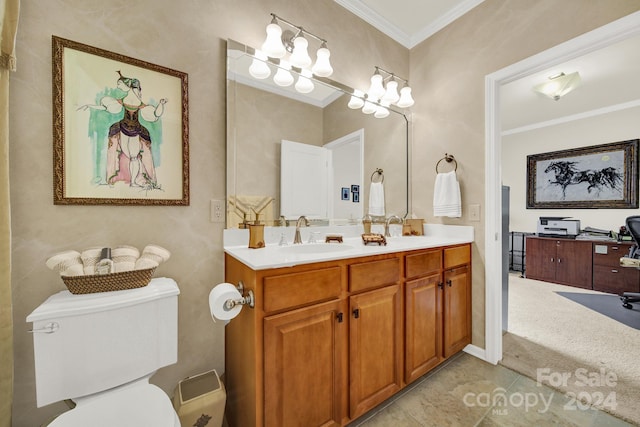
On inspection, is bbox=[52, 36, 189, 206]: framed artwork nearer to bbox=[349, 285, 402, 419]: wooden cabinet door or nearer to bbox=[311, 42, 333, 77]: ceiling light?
bbox=[311, 42, 333, 77]: ceiling light

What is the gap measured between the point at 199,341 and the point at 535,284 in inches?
183

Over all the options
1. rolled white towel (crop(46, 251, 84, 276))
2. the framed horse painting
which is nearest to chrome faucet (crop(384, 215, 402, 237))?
rolled white towel (crop(46, 251, 84, 276))

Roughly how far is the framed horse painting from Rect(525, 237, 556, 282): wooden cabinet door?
701 mm

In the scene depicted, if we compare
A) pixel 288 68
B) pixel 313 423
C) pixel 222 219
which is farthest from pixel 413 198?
pixel 313 423

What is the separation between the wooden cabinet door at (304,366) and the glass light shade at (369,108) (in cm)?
155

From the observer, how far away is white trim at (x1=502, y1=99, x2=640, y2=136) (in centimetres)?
350

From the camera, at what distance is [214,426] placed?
1.12m

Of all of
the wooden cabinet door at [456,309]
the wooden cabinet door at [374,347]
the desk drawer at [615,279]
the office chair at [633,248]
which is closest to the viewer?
the wooden cabinet door at [374,347]

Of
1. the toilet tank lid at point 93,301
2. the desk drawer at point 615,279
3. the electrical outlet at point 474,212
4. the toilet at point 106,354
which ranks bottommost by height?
the desk drawer at point 615,279

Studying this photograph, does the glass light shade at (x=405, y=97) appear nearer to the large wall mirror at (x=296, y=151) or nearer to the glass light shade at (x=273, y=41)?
the large wall mirror at (x=296, y=151)

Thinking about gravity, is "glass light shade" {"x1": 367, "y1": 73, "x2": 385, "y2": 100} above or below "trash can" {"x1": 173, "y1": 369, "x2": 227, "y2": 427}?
above

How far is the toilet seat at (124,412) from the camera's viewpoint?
0.79m

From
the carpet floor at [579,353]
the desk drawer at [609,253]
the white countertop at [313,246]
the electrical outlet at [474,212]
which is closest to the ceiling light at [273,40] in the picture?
the white countertop at [313,246]

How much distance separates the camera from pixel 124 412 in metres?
0.84
